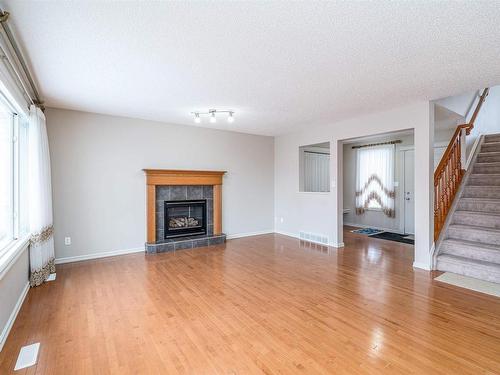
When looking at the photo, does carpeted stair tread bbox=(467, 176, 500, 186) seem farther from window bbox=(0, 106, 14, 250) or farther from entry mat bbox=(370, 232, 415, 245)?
window bbox=(0, 106, 14, 250)

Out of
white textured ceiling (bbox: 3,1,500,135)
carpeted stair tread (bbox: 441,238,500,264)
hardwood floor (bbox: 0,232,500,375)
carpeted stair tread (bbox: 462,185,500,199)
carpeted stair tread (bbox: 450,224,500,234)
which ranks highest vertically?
white textured ceiling (bbox: 3,1,500,135)

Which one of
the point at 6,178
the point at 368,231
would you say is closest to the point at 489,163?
the point at 368,231

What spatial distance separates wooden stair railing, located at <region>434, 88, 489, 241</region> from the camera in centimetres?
399

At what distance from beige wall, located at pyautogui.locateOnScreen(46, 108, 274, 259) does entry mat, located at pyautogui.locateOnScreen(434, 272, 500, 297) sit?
12.9ft

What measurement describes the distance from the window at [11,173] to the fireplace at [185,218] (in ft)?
7.55

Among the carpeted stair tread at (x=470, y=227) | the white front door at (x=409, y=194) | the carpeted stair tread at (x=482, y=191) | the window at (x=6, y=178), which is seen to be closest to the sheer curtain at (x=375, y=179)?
the white front door at (x=409, y=194)

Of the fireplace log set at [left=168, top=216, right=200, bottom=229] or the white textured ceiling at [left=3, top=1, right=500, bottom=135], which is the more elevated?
the white textured ceiling at [left=3, top=1, right=500, bottom=135]

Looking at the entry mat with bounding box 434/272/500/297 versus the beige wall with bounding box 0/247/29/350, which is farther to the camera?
the entry mat with bounding box 434/272/500/297

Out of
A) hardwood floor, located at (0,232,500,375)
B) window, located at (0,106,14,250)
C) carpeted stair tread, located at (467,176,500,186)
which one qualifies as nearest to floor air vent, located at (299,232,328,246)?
hardwood floor, located at (0,232,500,375)

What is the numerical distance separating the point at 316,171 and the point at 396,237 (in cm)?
243

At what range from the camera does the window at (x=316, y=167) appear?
22.2ft

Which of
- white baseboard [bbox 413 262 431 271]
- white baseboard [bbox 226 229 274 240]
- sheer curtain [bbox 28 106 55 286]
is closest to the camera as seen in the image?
sheer curtain [bbox 28 106 55 286]

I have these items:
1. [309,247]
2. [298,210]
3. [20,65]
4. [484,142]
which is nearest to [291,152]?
[298,210]

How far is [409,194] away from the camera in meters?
6.47
